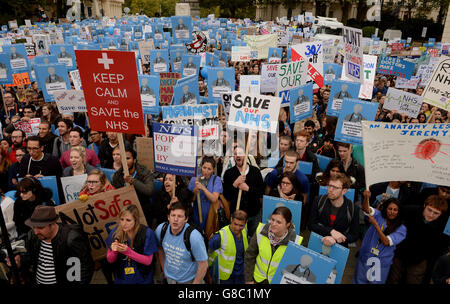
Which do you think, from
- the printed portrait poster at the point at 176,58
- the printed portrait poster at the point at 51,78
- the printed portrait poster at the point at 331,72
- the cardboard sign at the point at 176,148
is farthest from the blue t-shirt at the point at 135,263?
the printed portrait poster at the point at 176,58

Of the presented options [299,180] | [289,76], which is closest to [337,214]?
[299,180]

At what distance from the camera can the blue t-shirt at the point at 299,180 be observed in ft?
15.1

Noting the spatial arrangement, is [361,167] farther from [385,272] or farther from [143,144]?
[143,144]

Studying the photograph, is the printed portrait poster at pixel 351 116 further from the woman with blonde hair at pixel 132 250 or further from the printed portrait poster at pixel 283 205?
the woman with blonde hair at pixel 132 250

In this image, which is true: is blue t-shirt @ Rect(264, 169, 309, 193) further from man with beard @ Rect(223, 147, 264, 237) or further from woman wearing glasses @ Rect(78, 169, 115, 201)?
woman wearing glasses @ Rect(78, 169, 115, 201)

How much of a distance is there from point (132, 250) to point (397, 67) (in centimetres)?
1111

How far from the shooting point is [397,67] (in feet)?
36.8

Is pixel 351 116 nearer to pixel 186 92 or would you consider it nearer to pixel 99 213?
pixel 186 92

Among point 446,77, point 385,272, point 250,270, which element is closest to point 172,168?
A: point 250,270

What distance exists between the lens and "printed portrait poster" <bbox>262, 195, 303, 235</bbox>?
12.5 feet

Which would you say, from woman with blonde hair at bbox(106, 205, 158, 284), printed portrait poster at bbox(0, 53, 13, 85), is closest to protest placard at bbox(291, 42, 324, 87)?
woman with blonde hair at bbox(106, 205, 158, 284)

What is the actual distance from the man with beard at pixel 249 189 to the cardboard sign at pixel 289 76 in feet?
9.14

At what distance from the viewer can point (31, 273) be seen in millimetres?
3531

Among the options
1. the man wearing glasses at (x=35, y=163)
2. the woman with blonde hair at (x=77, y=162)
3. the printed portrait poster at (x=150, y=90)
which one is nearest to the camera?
the woman with blonde hair at (x=77, y=162)
